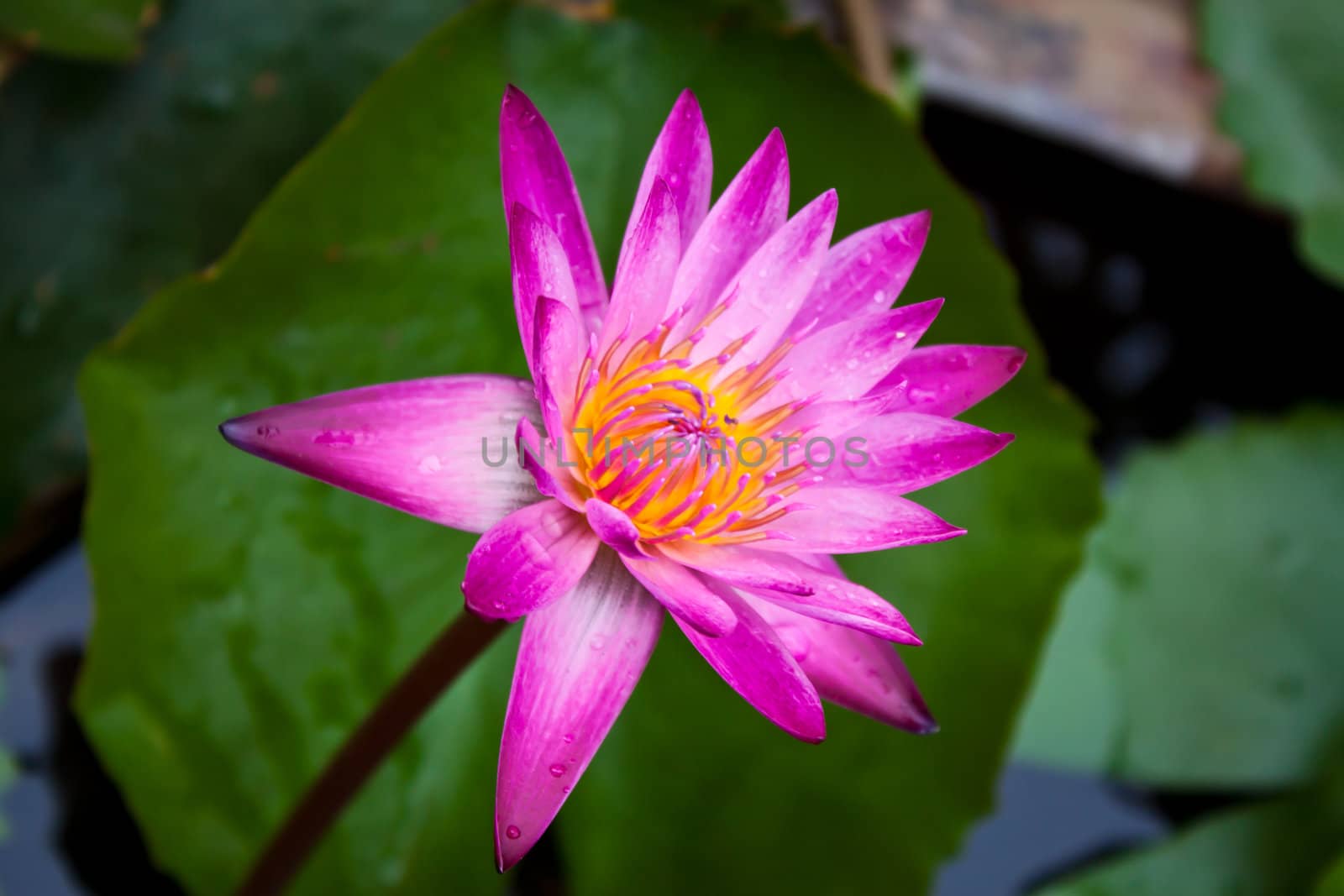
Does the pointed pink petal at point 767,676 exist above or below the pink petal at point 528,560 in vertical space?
below

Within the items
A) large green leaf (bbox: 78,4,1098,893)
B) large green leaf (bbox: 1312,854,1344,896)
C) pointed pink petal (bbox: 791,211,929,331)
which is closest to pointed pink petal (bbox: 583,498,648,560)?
pointed pink petal (bbox: 791,211,929,331)

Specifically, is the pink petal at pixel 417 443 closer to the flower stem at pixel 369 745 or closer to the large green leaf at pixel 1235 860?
the flower stem at pixel 369 745

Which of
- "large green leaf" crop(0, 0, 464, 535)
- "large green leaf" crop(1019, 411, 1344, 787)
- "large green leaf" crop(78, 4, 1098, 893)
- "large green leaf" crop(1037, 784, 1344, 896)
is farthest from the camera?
"large green leaf" crop(1019, 411, 1344, 787)

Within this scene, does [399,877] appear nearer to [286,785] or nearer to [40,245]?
[286,785]

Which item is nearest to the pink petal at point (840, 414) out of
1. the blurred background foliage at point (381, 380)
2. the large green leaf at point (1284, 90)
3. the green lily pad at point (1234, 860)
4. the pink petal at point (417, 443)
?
the pink petal at point (417, 443)

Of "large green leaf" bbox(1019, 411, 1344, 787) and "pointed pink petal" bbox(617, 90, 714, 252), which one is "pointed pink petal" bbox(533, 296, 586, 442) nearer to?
"pointed pink petal" bbox(617, 90, 714, 252)

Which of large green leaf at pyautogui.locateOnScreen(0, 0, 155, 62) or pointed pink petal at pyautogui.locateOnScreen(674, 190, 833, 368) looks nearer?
pointed pink petal at pyautogui.locateOnScreen(674, 190, 833, 368)

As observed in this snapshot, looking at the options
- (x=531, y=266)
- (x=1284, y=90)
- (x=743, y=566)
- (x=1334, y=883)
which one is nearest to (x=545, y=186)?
(x=531, y=266)

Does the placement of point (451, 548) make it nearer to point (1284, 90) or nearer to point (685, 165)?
point (685, 165)
